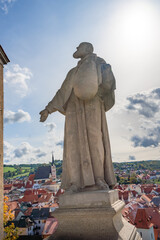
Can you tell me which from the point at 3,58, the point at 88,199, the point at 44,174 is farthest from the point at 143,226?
the point at 44,174

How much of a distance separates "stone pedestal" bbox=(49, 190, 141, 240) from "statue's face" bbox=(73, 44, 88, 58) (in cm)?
280

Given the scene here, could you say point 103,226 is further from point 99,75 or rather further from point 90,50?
point 90,50

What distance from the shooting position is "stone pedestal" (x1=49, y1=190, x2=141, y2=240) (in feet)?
11.6

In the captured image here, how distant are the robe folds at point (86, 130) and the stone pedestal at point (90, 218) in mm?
403

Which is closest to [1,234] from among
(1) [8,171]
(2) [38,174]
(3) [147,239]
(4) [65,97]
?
(4) [65,97]

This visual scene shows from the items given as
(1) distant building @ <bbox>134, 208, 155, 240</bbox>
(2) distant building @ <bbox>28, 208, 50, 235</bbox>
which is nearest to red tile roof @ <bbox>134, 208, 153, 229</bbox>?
(1) distant building @ <bbox>134, 208, 155, 240</bbox>

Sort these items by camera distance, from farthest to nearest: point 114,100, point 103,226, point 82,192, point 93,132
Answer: point 114,100 → point 93,132 → point 82,192 → point 103,226

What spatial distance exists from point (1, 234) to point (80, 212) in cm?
1359

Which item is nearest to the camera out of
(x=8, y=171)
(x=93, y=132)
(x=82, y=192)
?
(x=82, y=192)

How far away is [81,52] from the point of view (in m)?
5.09

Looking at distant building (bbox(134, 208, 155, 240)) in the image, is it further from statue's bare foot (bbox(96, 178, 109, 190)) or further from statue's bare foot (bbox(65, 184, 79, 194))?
statue's bare foot (bbox(65, 184, 79, 194))

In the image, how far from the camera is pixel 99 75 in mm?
4707

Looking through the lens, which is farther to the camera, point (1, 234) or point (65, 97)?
point (1, 234)

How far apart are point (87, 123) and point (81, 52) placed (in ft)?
5.16
